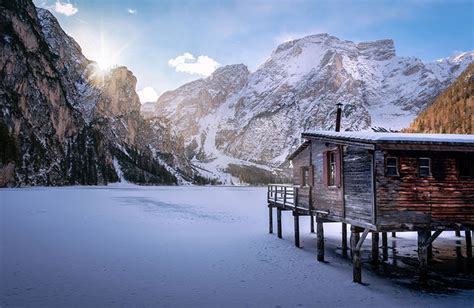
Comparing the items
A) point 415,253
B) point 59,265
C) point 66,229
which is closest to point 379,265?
point 415,253

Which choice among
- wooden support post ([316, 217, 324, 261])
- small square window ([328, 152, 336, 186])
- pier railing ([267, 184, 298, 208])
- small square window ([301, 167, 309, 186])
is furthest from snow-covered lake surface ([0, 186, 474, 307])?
small square window ([328, 152, 336, 186])

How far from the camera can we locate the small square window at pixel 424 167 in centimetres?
1827

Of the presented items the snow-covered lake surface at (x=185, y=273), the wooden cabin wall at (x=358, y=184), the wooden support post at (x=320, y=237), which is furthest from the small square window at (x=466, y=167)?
the wooden support post at (x=320, y=237)

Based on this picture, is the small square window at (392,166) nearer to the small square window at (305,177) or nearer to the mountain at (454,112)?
the small square window at (305,177)

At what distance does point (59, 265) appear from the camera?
20812mm

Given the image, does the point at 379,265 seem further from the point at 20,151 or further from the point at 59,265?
the point at 20,151

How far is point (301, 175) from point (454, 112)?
5261 inches

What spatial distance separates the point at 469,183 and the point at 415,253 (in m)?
9.70

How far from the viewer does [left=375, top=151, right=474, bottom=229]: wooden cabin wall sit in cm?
1778

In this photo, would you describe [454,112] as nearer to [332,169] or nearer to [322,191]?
[322,191]

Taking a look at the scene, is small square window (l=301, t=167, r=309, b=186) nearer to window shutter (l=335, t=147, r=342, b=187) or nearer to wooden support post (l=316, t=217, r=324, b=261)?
wooden support post (l=316, t=217, r=324, b=261)

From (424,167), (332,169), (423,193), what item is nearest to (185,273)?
(332,169)

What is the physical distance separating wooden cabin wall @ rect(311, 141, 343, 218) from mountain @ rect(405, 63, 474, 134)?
118337mm

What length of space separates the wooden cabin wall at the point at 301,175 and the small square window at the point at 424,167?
8.57m
